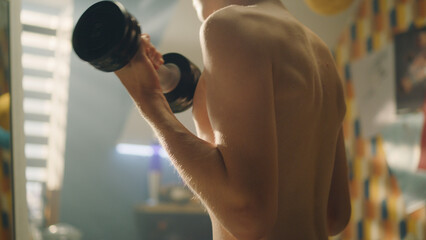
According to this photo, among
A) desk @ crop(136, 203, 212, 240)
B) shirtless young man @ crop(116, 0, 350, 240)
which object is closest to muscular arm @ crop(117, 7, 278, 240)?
shirtless young man @ crop(116, 0, 350, 240)

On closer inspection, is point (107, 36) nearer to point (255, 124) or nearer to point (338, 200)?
point (255, 124)

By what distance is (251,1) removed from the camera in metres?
0.88

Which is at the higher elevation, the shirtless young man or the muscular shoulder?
the muscular shoulder

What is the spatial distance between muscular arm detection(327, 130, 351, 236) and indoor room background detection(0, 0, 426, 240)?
556mm

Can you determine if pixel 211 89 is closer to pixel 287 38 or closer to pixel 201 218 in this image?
pixel 287 38

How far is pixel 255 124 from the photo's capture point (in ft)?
2.20

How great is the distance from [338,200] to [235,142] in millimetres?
415

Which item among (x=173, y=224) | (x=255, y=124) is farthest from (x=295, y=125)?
(x=173, y=224)

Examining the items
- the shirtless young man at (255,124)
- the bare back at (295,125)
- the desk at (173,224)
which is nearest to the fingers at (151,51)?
the shirtless young man at (255,124)

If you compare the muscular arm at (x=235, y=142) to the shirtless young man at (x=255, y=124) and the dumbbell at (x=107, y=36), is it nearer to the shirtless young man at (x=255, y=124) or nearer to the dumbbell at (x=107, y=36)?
the shirtless young man at (x=255, y=124)

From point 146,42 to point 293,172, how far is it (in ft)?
1.20

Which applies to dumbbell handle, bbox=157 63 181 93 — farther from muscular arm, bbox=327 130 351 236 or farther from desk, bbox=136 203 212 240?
desk, bbox=136 203 212 240

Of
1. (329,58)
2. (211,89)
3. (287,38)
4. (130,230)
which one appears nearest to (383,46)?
(329,58)

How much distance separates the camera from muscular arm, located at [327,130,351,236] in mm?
966
